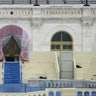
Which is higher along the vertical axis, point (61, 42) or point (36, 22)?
point (36, 22)

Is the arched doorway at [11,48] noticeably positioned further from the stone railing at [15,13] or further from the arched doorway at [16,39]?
the stone railing at [15,13]

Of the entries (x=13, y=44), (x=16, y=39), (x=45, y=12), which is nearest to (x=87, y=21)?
(x=45, y=12)

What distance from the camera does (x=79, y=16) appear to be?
56.3 metres

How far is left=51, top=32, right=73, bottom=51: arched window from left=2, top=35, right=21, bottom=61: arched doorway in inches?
127

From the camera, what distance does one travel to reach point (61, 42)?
56.6 metres

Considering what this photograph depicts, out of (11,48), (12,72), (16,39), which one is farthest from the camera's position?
(16,39)

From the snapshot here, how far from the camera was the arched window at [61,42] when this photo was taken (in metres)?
56.3

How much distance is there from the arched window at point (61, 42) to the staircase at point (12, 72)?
21.0 feet

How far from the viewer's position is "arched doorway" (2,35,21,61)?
54.8 metres

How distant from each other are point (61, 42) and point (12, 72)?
817 centimetres

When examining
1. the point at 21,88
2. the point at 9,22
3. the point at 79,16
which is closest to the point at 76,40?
the point at 79,16

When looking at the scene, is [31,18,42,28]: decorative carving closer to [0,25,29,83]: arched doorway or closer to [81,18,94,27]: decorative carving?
[0,25,29,83]: arched doorway

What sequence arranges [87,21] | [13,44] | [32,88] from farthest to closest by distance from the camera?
[87,21] → [13,44] → [32,88]

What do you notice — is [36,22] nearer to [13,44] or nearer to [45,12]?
[45,12]
